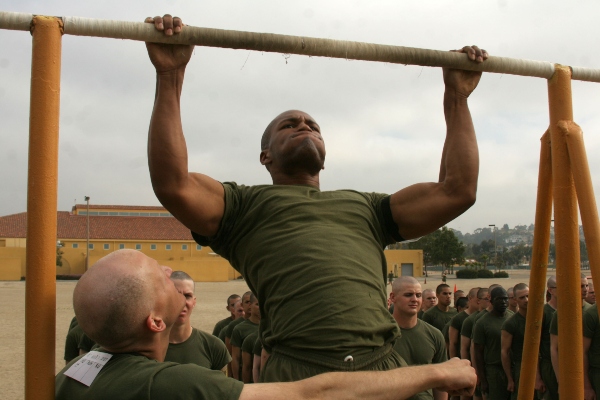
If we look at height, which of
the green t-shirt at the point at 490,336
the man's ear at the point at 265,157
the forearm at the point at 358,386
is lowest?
the green t-shirt at the point at 490,336

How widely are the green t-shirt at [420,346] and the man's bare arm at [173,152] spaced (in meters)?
4.04

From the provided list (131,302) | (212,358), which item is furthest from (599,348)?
(131,302)

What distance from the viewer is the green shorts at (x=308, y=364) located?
2287 mm

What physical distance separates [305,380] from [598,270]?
1278 millimetres

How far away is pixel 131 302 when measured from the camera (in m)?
2.12

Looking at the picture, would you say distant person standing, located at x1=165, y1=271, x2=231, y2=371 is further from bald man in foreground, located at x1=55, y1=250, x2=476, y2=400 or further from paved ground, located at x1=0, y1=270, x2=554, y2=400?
paved ground, located at x1=0, y1=270, x2=554, y2=400

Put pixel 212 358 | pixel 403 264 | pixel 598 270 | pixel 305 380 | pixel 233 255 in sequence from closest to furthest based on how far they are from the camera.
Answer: pixel 305 380 < pixel 598 270 < pixel 233 255 < pixel 212 358 < pixel 403 264

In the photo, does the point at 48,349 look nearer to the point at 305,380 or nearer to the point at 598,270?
the point at 305,380

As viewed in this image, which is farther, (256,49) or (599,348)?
(599,348)

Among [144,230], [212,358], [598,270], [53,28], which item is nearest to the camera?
[53,28]

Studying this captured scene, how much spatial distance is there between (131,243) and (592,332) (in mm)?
54925

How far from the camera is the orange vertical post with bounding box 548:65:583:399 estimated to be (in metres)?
2.74

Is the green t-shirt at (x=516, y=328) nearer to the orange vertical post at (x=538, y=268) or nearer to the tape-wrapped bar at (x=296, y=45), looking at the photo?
the orange vertical post at (x=538, y=268)

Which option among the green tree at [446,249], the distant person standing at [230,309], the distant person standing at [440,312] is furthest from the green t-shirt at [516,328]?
the green tree at [446,249]
